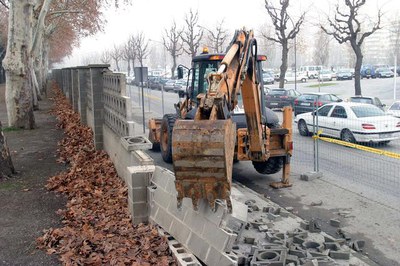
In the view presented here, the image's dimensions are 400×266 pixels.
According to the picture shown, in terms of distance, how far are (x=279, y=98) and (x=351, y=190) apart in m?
18.4

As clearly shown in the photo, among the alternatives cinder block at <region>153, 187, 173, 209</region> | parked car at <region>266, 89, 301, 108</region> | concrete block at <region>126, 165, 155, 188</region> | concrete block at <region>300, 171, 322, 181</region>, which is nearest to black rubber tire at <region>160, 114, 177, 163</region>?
concrete block at <region>300, 171, 322, 181</region>

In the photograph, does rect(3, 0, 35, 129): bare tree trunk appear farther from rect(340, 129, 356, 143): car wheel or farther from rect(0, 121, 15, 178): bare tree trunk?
rect(340, 129, 356, 143): car wheel

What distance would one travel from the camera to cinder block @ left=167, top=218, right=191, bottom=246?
5715mm

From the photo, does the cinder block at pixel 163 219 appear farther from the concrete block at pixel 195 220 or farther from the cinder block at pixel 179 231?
the concrete block at pixel 195 220

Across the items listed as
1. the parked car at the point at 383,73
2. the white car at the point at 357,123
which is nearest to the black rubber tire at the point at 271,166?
the white car at the point at 357,123

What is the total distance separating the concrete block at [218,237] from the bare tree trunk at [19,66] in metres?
13.1

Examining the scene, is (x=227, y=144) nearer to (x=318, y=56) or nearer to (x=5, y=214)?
(x=5, y=214)

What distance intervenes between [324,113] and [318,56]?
253 ft

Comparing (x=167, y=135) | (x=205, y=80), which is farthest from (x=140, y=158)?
(x=167, y=135)

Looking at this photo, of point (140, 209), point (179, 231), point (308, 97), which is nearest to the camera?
point (179, 231)

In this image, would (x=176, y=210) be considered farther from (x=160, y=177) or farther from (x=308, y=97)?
(x=308, y=97)

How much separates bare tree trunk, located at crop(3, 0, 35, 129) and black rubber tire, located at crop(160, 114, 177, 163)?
6.56 m

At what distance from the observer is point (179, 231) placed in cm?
589

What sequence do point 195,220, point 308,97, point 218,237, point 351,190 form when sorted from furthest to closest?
1. point 308,97
2. point 351,190
3. point 195,220
4. point 218,237
